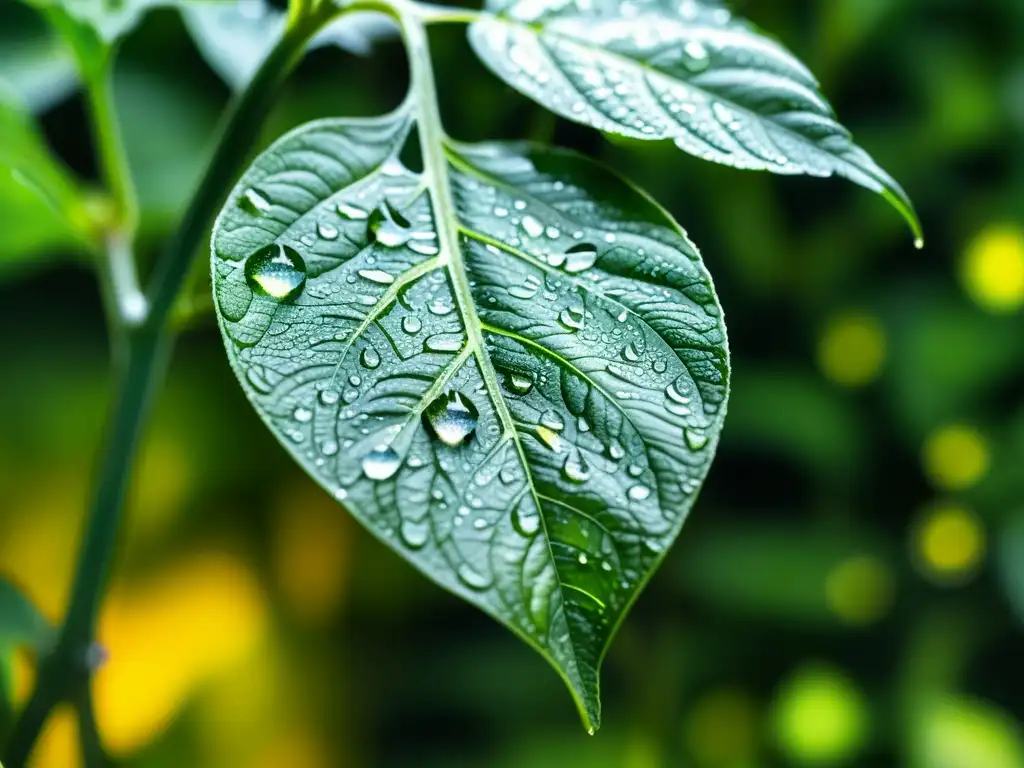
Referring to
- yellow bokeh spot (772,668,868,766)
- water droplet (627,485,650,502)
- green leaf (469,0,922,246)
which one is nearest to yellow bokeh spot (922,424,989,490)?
yellow bokeh spot (772,668,868,766)

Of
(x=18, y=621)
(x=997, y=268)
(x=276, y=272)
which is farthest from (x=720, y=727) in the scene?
(x=276, y=272)

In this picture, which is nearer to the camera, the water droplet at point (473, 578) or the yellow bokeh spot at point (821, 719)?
the water droplet at point (473, 578)

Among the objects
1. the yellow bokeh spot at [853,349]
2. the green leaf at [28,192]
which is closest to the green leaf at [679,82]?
the green leaf at [28,192]

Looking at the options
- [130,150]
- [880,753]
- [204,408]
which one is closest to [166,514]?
[204,408]

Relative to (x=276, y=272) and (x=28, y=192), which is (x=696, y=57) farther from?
(x=28, y=192)

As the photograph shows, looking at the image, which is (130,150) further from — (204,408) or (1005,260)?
(1005,260)

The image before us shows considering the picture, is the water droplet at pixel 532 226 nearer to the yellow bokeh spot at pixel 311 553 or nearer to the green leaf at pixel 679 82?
the green leaf at pixel 679 82

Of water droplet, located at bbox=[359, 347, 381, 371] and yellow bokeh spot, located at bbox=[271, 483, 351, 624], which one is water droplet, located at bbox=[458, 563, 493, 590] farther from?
yellow bokeh spot, located at bbox=[271, 483, 351, 624]
